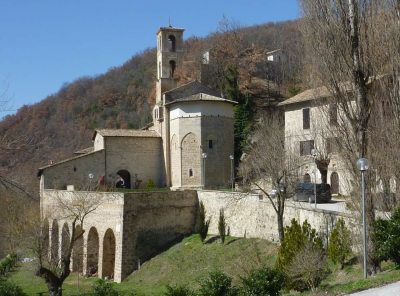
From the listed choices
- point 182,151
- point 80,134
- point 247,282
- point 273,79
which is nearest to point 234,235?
point 182,151

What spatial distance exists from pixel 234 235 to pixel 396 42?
47.0 ft

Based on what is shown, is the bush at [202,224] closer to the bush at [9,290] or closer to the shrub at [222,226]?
the shrub at [222,226]

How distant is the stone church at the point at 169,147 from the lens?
1378 inches

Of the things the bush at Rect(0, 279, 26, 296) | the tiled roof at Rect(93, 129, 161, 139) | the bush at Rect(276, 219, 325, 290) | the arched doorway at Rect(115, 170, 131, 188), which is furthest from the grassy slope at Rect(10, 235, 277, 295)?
the tiled roof at Rect(93, 129, 161, 139)

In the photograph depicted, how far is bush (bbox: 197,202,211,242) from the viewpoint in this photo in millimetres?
27922

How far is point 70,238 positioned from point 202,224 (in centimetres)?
862

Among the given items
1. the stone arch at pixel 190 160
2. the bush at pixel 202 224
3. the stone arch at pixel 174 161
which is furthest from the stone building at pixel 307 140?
the stone arch at pixel 174 161

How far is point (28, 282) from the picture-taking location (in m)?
28.8

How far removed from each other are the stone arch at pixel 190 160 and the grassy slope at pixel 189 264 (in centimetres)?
659

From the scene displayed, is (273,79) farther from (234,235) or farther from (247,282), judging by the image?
(247,282)

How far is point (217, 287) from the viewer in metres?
13.3

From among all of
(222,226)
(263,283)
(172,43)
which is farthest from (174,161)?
(263,283)

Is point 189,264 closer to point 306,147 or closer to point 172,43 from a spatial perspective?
point 306,147

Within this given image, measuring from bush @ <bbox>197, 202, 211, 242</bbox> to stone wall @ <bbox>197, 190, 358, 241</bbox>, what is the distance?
260 millimetres
